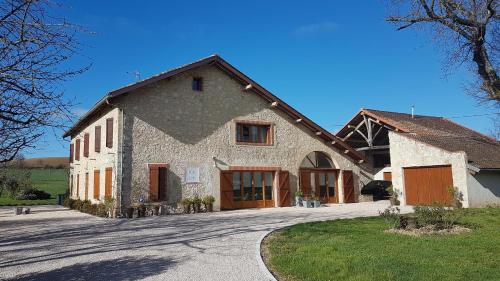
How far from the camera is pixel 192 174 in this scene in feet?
58.4

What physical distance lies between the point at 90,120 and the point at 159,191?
269 inches

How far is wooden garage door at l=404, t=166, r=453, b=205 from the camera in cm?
1781

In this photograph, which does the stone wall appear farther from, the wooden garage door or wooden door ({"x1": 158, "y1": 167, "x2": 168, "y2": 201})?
the wooden garage door

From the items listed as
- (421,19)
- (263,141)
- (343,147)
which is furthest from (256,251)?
(343,147)

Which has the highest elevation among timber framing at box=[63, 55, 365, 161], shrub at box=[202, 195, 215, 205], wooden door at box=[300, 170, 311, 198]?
timber framing at box=[63, 55, 365, 161]

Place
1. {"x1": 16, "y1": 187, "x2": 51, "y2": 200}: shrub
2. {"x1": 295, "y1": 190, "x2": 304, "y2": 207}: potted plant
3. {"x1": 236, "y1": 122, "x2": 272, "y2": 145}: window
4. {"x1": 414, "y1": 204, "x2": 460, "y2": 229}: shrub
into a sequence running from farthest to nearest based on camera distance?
{"x1": 16, "y1": 187, "x2": 51, "y2": 200}: shrub
{"x1": 295, "y1": 190, "x2": 304, "y2": 207}: potted plant
{"x1": 236, "y1": 122, "x2": 272, "y2": 145}: window
{"x1": 414, "y1": 204, "x2": 460, "y2": 229}: shrub

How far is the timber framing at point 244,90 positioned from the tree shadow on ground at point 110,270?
10.2 m

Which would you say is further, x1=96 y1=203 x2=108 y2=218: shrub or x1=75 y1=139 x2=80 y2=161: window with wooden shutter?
x1=75 y1=139 x2=80 y2=161: window with wooden shutter

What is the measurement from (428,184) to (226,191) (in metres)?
9.15

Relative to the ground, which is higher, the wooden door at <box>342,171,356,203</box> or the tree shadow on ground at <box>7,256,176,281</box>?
the wooden door at <box>342,171,356,203</box>

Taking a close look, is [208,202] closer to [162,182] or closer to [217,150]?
[162,182]

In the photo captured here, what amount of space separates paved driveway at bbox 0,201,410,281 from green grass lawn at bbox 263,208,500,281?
632 millimetres

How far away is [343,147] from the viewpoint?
22.6 metres

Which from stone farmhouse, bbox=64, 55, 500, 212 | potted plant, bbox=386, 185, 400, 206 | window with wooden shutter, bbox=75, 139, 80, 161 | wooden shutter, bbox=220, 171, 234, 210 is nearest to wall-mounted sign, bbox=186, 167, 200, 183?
stone farmhouse, bbox=64, 55, 500, 212
